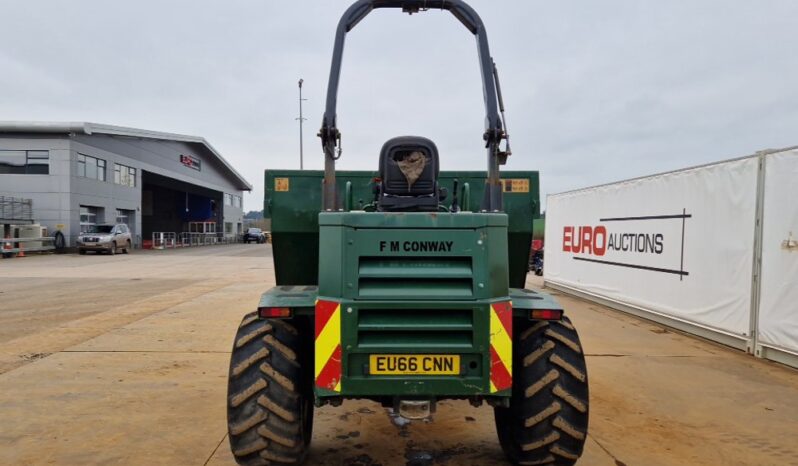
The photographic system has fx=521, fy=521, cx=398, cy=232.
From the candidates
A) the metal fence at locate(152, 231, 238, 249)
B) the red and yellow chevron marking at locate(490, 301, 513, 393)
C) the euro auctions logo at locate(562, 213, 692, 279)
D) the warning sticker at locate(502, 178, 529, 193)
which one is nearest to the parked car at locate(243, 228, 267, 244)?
the metal fence at locate(152, 231, 238, 249)

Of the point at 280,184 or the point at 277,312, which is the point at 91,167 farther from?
the point at 277,312

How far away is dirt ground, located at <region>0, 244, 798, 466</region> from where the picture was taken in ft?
13.1

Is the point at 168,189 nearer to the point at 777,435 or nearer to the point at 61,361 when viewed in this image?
the point at 61,361

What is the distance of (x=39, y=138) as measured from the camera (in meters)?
29.1

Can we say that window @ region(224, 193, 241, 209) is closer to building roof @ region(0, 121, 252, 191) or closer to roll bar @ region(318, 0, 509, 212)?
building roof @ region(0, 121, 252, 191)

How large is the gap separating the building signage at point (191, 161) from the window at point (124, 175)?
667 centimetres

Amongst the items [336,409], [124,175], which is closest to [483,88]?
[336,409]

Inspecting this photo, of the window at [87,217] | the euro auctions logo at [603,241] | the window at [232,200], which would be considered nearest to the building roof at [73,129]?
the window at [87,217]

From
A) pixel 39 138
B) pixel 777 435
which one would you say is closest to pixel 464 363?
pixel 777 435

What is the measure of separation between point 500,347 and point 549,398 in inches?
19.7

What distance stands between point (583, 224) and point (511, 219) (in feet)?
27.1

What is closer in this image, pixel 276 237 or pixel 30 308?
pixel 276 237

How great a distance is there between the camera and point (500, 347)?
10.1 feet

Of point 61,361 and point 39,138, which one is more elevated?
point 39,138
